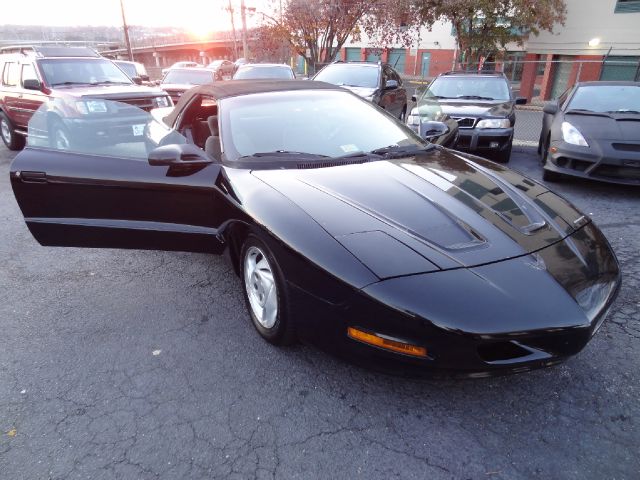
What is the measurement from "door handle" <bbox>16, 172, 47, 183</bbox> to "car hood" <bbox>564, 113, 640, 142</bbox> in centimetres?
578

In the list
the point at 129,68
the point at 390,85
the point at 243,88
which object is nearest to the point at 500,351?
the point at 243,88

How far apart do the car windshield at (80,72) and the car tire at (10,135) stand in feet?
A: 4.75

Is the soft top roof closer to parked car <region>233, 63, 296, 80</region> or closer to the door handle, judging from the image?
the door handle

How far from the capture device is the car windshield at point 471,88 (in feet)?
25.6

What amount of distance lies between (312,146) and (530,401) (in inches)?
79.6

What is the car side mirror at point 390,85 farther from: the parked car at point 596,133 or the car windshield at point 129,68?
the car windshield at point 129,68

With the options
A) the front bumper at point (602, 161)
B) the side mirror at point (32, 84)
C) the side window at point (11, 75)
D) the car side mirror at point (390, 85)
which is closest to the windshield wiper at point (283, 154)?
the front bumper at point (602, 161)

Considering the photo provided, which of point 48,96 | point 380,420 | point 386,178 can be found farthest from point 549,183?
point 48,96

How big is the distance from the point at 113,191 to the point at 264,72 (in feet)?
37.4

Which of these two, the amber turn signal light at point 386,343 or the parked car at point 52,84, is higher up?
the parked car at point 52,84

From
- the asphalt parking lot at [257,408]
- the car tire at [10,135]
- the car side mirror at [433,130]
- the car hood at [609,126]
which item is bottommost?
the asphalt parking lot at [257,408]

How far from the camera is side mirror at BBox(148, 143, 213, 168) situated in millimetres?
2764

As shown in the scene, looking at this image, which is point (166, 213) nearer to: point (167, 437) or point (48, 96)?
point (167, 437)

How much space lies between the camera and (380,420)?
6.73 feet
